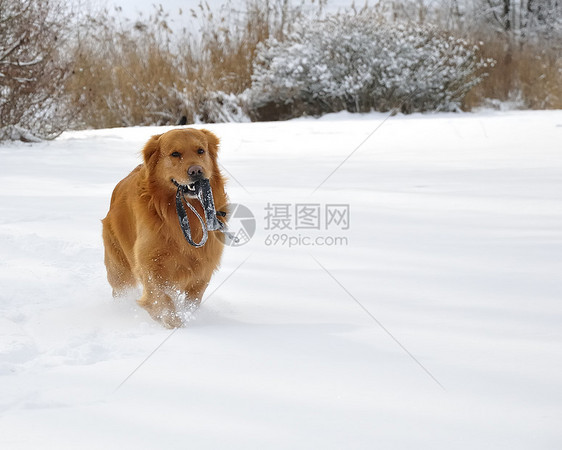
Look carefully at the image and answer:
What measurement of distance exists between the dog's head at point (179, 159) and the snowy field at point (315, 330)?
56cm

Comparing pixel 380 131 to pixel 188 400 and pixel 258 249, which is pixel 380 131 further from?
pixel 188 400

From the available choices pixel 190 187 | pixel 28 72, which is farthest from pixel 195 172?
pixel 28 72

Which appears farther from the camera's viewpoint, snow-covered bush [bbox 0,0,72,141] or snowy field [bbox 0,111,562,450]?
snow-covered bush [bbox 0,0,72,141]

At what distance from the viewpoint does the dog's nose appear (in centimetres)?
256

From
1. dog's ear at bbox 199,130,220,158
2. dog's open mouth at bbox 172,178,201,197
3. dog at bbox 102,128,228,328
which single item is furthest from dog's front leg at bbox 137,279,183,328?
dog's ear at bbox 199,130,220,158

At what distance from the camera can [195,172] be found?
2566mm

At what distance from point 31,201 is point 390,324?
330cm

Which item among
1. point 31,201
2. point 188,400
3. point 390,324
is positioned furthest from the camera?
point 31,201

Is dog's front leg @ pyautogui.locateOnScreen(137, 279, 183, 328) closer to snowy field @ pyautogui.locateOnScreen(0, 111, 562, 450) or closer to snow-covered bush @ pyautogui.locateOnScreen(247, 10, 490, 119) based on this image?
snowy field @ pyautogui.locateOnScreen(0, 111, 562, 450)

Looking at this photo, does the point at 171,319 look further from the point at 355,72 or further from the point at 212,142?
the point at 355,72

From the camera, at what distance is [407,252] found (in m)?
3.44

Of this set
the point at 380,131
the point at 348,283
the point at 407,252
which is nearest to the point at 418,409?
the point at 348,283

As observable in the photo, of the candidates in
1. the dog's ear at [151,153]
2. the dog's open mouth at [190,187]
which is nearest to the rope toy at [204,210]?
the dog's open mouth at [190,187]

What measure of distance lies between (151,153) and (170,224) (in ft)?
0.98
